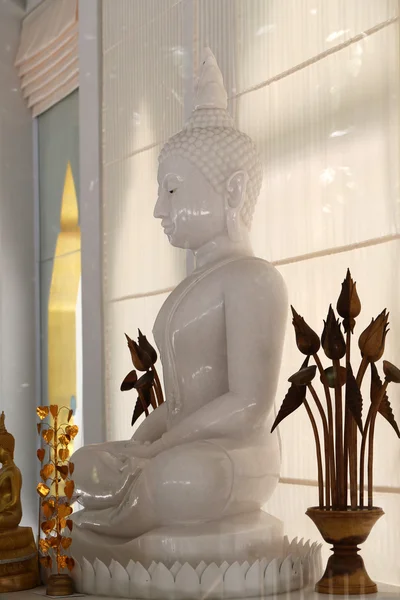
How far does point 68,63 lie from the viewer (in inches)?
147

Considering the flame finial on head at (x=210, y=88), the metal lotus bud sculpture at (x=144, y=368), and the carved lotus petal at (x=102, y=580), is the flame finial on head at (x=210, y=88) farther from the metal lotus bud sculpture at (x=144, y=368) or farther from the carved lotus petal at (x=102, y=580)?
the carved lotus petal at (x=102, y=580)

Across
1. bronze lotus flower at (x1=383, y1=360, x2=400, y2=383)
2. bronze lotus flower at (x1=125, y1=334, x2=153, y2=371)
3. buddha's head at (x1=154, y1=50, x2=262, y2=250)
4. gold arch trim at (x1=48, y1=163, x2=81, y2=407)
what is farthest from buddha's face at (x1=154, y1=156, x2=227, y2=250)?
gold arch trim at (x1=48, y1=163, x2=81, y2=407)

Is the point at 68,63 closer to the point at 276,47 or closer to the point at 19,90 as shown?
the point at 19,90

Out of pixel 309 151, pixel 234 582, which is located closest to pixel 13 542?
pixel 234 582

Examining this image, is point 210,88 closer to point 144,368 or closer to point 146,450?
point 144,368

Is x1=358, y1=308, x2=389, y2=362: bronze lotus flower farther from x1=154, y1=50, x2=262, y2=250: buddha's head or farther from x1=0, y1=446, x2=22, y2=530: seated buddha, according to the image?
x1=0, y1=446, x2=22, y2=530: seated buddha

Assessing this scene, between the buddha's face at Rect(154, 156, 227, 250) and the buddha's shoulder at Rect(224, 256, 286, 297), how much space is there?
132 millimetres

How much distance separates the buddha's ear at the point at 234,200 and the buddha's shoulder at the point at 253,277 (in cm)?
12

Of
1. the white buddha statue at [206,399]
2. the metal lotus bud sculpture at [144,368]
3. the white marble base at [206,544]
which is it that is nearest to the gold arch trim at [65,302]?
the metal lotus bud sculpture at [144,368]

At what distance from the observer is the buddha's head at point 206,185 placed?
2.15 m

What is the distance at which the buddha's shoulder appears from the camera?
6.63 ft

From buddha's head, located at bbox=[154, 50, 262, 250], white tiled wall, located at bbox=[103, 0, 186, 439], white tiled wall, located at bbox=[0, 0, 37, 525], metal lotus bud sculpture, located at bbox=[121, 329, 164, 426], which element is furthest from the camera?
white tiled wall, located at bbox=[0, 0, 37, 525]

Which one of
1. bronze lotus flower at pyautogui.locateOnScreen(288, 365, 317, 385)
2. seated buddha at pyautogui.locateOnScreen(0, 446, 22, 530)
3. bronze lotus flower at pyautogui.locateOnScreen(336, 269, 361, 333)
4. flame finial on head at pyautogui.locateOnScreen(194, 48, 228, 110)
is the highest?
flame finial on head at pyautogui.locateOnScreen(194, 48, 228, 110)

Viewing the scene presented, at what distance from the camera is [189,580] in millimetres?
1733
